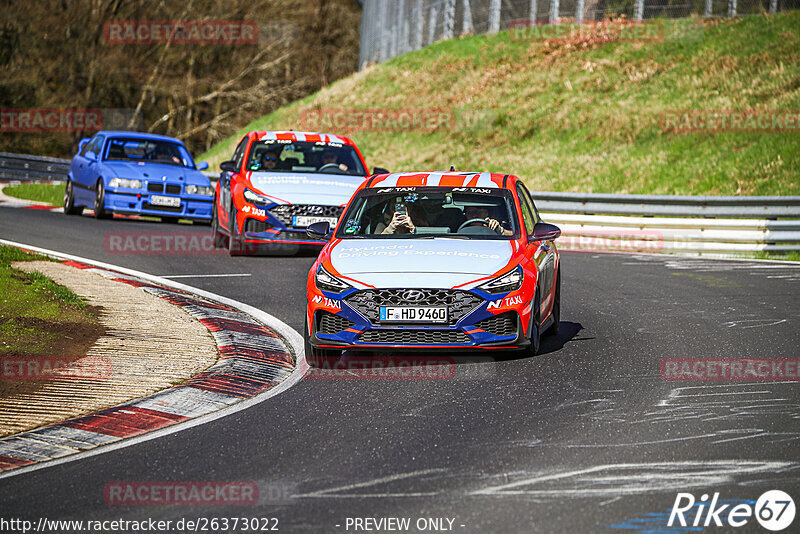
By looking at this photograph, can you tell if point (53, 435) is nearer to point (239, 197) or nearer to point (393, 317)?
point (393, 317)

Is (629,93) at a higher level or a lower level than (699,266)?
higher

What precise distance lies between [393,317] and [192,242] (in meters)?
10.2

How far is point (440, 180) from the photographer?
1017cm

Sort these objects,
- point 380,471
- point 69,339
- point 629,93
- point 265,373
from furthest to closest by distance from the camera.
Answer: point 629,93 → point 69,339 → point 265,373 → point 380,471

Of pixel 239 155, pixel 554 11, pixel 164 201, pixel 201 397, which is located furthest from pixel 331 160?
pixel 554 11

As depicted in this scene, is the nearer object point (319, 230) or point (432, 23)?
point (319, 230)

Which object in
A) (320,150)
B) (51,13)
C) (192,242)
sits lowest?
(192,242)

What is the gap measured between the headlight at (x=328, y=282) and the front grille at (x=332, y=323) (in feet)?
0.66

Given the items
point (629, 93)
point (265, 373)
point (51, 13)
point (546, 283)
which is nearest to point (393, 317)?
point (265, 373)

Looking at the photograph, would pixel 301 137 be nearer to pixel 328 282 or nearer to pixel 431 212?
pixel 431 212

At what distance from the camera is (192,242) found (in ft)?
59.0

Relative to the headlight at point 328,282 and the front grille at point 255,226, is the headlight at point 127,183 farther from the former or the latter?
the headlight at point 328,282

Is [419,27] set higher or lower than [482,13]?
lower

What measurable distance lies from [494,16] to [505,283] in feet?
114
